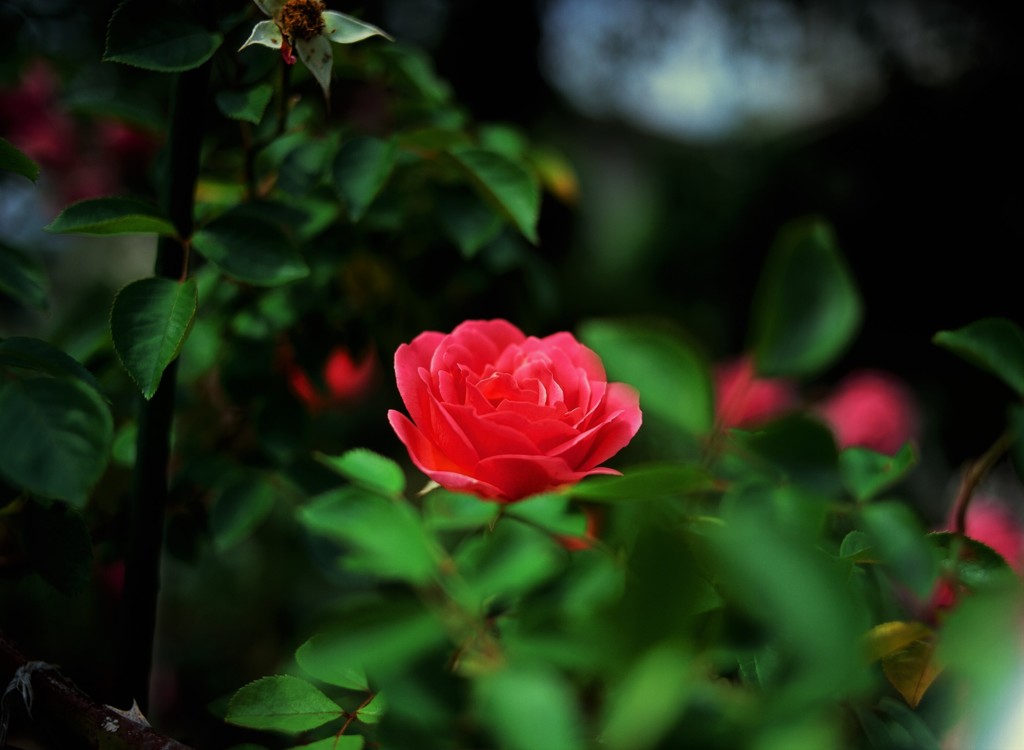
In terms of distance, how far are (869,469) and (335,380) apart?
2.69 feet

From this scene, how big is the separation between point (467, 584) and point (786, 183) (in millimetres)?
2507

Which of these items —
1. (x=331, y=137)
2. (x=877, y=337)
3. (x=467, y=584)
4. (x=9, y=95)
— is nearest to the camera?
(x=467, y=584)

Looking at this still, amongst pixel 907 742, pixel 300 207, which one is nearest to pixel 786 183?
pixel 300 207

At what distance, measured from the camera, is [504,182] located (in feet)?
1.82

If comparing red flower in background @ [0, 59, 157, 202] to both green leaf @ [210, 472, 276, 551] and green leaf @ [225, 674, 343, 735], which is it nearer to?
green leaf @ [210, 472, 276, 551]

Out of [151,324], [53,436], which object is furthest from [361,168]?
[53,436]

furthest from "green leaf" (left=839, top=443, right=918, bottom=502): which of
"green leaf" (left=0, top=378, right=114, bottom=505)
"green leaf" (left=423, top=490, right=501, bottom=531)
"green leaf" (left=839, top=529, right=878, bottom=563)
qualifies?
"green leaf" (left=0, top=378, right=114, bottom=505)

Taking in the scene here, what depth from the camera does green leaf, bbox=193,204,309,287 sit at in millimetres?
446

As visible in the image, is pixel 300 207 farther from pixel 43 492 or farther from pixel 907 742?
pixel 907 742

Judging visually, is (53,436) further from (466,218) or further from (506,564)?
(466,218)

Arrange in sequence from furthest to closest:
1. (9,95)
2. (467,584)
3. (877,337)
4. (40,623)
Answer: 1. (877,337)
2. (9,95)
3. (40,623)
4. (467,584)

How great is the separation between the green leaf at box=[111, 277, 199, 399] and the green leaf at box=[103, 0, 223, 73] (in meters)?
0.11

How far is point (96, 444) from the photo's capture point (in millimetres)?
280

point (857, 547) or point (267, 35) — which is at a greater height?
point (267, 35)
